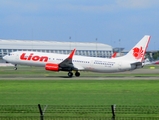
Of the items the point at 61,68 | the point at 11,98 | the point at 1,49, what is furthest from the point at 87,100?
the point at 1,49

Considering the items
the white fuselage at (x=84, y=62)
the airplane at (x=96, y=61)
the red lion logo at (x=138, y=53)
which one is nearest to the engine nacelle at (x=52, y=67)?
the airplane at (x=96, y=61)

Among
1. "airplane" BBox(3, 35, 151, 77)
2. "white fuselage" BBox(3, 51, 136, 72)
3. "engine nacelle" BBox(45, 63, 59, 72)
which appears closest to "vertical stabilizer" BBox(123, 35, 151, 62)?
"airplane" BBox(3, 35, 151, 77)

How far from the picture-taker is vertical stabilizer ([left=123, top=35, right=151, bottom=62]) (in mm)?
63272

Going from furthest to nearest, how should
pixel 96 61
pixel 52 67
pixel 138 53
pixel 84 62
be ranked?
pixel 84 62, pixel 96 61, pixel 138 53, pixel 52 67

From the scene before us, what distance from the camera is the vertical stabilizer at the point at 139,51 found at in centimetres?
6327

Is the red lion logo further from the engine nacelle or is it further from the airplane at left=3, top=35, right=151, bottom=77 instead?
the engine nacelle

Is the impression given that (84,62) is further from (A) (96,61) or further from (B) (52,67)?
(B) (52,67)

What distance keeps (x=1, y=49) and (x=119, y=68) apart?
121m

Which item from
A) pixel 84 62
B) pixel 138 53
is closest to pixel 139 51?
pixel 138 53

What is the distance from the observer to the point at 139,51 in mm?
63375

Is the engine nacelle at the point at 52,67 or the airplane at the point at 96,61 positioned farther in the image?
the airplane at the point at 96,61

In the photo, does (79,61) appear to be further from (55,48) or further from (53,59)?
(55,48)

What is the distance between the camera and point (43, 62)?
63.3m

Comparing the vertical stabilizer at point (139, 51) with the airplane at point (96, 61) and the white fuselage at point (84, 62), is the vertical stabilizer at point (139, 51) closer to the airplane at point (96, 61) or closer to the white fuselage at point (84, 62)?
the airplane at point (96, 61)
